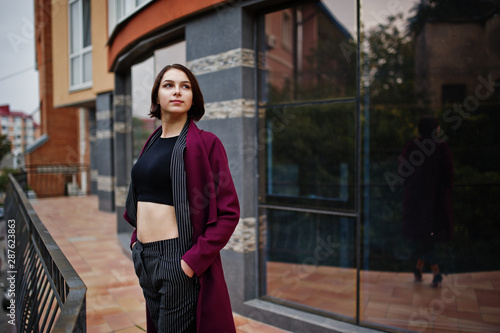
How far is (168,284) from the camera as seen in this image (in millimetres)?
1996

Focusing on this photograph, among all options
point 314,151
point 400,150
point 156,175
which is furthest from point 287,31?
point 156,175

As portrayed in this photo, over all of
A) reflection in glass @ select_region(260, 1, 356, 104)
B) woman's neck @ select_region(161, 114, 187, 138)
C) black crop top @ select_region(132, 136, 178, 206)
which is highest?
reflection in glass @ select_region(260, 1, 356, 104)

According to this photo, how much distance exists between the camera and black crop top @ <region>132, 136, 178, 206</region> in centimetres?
208

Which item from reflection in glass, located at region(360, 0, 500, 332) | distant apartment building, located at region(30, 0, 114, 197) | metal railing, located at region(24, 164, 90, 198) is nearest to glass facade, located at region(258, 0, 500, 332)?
reflection in glass, located at region(360, 0, 500, 332)

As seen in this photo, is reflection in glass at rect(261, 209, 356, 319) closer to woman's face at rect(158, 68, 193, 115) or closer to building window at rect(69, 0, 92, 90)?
woman's face at rect(158, 68, 193, 115)

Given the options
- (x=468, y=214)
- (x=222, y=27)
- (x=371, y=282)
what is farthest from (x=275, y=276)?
(x=222, y=27)

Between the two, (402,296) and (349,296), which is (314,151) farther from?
(402,296)

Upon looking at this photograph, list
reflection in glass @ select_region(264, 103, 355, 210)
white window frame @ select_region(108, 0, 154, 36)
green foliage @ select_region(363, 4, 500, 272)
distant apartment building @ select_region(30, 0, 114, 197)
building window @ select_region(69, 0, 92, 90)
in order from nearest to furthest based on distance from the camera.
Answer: green foliage @ select_region(363, 4, 500, 272) < white window frame @ select_region(108, 0, 154, 36) < reflection in glass @ select_region(264, 103, 355, 210) < distant apartment building @ select_region(30, 0, 114, 197) < building window @ select_region(69, 0, 92, 90)

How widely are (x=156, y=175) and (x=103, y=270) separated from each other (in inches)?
156

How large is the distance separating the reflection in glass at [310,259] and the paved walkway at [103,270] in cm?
78

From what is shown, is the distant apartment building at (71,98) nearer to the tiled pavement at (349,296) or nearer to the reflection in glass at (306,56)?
the reflection in glass at (306,56)

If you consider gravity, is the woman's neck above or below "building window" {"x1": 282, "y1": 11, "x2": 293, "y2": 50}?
below

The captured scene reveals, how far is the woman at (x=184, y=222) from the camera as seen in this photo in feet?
6.55

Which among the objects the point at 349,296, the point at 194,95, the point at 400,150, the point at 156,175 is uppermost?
the point at 194,95
